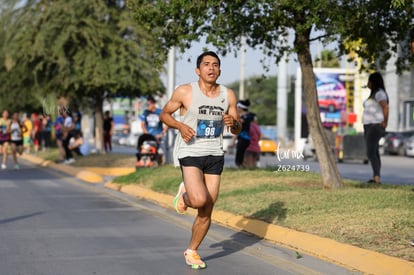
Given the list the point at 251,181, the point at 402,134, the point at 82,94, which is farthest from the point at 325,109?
the point at 251,181

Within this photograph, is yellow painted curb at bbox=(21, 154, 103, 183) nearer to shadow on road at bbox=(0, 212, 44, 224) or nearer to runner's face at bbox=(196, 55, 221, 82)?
shadow on road at bbox=(0, 212, 44, 224)

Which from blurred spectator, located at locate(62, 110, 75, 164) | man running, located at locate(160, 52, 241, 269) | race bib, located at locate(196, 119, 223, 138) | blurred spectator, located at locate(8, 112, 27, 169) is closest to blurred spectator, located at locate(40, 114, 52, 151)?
blurred spectator, located at locate(62, 110, 75, 164)

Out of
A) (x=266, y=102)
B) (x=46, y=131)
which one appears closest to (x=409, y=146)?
(x=46, y=131)

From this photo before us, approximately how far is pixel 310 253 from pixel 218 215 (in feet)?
11.3

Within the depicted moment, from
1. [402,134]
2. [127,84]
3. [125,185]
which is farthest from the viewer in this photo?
[402,134]

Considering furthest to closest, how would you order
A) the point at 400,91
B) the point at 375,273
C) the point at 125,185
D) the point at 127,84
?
the point at 400,91 < the point at 127,84 < the point at 125,185 < the point at 375,273

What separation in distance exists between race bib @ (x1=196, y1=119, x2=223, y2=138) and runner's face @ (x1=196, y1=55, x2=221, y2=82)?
41 cm

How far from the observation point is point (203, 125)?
8.43 metres

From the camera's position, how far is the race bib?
8430mm

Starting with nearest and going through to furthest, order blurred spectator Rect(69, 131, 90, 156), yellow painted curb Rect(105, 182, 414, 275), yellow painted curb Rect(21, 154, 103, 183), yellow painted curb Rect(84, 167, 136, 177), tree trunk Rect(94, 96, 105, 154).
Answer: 1. yellow painted curb Rect(105, 182, 414, 275)
2. yellow painted curb Rect(21, 154, 103, 183)
3. yellow painted curb Rect(84, 167, 136, 177)
4. blurred spectator Rect(69, 131, 90, 156)
5. tree trunk Rect(94, 96, 105, 154)

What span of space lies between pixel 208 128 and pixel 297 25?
5.87m

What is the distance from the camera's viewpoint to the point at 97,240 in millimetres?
10414

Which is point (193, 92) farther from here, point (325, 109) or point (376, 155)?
point (325, 109)

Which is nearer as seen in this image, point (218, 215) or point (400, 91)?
point (218, 215)
